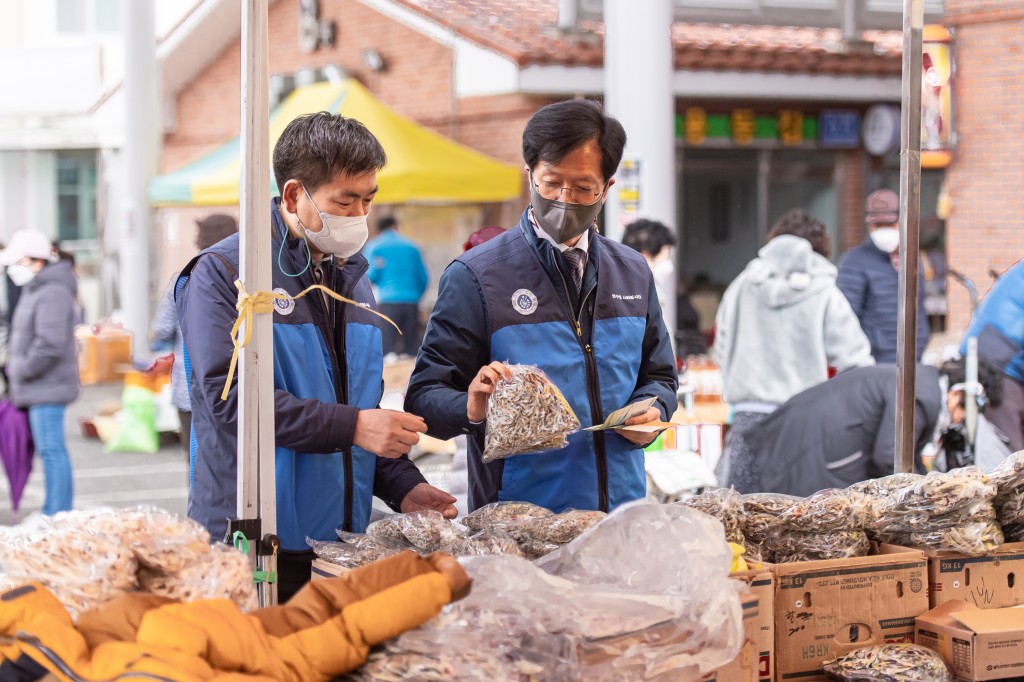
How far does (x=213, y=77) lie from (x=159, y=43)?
1162mm

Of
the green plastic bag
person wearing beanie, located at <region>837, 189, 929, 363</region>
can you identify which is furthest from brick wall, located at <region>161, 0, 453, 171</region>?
person wearing beanie, located at <region>837, 189, 929, 363</region>

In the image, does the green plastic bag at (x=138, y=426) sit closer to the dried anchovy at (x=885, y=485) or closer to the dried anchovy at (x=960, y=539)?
the dried anchovy at (x=885, y=485)

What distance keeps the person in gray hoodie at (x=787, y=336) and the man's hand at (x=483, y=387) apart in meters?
3.78

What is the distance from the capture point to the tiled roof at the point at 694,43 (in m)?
14.3

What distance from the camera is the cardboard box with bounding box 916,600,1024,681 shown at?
2.79 meters

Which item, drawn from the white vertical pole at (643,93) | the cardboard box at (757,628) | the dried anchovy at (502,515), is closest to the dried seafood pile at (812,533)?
the cardboard box at (757,628)

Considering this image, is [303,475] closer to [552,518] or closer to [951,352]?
[552,518]

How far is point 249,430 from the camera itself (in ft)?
9.00

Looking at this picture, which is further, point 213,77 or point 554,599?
point 213,77

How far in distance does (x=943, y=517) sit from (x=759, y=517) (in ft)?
1.52

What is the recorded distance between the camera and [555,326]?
3.22 m

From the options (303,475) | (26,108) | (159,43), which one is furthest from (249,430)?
(26,108)

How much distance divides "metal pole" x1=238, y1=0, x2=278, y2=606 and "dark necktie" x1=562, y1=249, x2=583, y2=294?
2.81 feet

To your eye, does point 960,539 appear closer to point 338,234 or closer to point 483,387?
point 483,387
